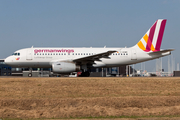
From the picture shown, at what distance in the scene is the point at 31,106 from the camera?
1630 centimetres

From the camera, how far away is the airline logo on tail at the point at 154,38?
114 feet

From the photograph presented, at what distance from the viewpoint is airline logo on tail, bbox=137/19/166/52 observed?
34875 mm

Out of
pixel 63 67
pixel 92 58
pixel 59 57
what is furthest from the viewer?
pixel 59 57

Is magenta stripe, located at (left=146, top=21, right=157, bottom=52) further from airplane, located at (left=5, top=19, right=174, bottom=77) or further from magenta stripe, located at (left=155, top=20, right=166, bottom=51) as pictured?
magenta stripe, located at (left=155, top=20, right=166, bottom=51)

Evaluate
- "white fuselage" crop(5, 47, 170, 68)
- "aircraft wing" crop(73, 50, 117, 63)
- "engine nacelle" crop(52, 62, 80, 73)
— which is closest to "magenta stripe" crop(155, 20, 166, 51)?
"white fuselage" crop(5, 47, 170, 68)

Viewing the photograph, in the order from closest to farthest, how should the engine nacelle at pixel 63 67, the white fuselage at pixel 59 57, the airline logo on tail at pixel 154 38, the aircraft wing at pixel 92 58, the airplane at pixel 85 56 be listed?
the engine nacelle at pixel 63 67 < the aircraft wing at pixel 92 58 < the airplane at pixel 85 56 < the white fuselage at pixel 59 57 < the airline logo on tail at pixel 154 38

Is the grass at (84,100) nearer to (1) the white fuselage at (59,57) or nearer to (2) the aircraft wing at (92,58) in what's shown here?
(2) the aircraft wing at (92,58)

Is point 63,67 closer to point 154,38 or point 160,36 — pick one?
point 154,38

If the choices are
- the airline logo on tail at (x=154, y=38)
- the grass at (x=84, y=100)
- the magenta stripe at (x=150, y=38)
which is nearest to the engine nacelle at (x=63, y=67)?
the grass at (x=84, y=100)

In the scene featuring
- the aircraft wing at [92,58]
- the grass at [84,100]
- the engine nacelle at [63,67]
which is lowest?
the grass at [84,100]

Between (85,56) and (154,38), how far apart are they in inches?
457

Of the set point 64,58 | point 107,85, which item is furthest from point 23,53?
point 107,85

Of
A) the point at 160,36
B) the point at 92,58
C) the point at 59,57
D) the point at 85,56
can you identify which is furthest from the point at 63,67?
the point at 160,36

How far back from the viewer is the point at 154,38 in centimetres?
3488
